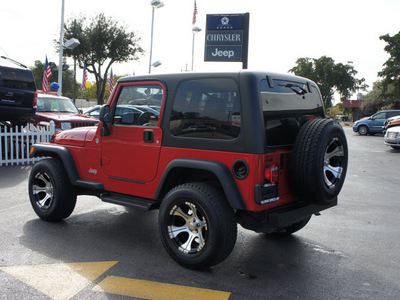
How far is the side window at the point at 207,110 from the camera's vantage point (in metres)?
3.69

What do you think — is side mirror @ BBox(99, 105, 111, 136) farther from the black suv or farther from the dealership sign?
the dealership sign

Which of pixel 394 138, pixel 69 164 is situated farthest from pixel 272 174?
pixel 394 138

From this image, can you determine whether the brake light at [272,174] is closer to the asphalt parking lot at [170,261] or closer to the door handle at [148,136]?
the asphalt parking lot at [170,261]

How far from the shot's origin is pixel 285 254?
4.31 meters

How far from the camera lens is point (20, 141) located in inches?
421

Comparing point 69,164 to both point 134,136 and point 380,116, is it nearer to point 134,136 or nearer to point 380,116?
point 134,136

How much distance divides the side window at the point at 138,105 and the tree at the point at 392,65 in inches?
1607

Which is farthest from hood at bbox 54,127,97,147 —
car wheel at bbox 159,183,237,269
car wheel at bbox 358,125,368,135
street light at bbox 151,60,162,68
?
car wheel at bbox 358,125,368,135

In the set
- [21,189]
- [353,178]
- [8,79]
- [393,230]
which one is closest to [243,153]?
[393,230]

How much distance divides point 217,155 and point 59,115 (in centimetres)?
899

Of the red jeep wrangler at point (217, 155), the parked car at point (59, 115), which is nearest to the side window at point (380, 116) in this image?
the parked car at point (59, 115)

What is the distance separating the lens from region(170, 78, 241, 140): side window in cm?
369

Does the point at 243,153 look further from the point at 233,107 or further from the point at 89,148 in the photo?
the point at 89,148

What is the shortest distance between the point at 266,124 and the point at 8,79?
28.4 feet
